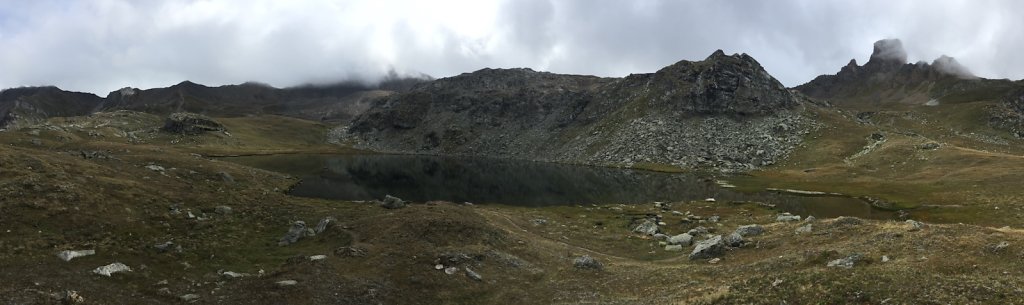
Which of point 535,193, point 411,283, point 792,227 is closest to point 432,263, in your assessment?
point 411,283

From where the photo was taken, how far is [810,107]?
198500mm

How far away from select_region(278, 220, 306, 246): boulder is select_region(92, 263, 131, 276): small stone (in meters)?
10.2

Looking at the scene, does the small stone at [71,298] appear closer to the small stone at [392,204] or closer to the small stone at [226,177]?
the small stone at [392,204]

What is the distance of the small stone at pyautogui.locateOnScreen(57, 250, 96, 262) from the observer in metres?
28.8

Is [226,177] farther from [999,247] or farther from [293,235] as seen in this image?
[999,247]

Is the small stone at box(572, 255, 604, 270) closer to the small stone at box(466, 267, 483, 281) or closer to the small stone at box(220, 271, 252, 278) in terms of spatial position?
the small stone at box(466, 267, 483, 281)

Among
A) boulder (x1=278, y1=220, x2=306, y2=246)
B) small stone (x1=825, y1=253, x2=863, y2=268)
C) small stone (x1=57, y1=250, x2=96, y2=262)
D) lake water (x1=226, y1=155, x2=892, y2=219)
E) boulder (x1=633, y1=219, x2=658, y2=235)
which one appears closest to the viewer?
small stone (x1=57, y1=250, x2=96, y2=262)

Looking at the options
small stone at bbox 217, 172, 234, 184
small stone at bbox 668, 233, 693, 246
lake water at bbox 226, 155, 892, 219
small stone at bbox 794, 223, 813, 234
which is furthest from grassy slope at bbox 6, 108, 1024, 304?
lake water at bbox 226, 155, 892, 219

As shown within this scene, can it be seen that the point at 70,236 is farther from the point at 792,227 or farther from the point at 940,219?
the point at 940,219

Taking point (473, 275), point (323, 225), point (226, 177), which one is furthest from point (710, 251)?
point (226, 177)

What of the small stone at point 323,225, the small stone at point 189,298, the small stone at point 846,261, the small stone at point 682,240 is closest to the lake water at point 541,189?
the small stone at point 682,240

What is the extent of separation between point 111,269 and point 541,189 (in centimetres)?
7933

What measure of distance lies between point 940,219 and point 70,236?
86630 millimetres

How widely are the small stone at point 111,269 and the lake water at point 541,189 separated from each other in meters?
48.3
